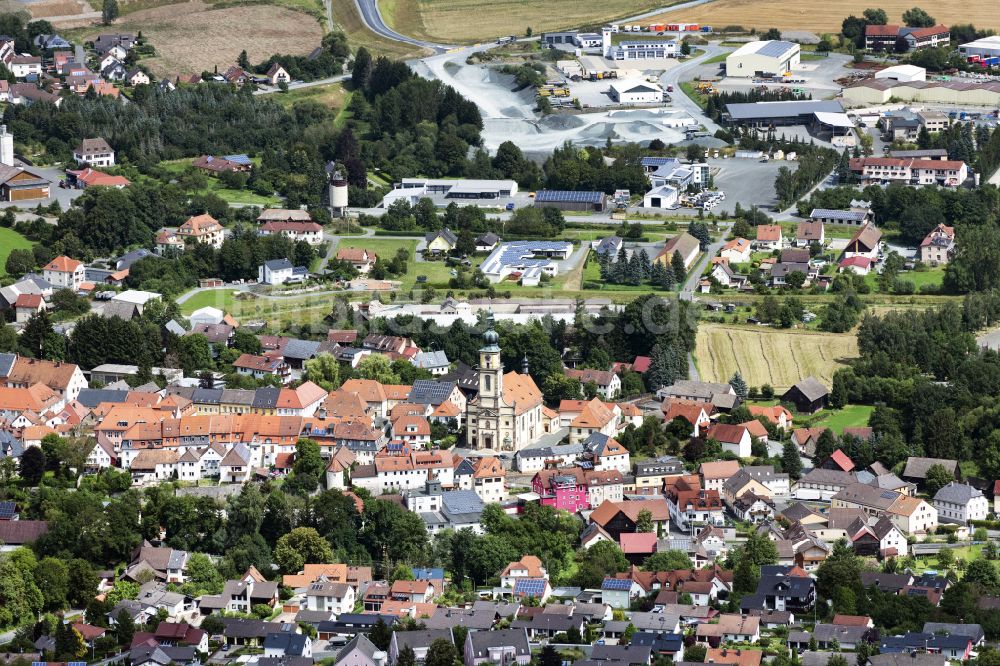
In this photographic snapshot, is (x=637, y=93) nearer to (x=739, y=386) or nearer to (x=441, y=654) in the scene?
(x=739, y=386)

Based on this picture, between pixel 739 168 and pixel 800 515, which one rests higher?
pixel 800 515

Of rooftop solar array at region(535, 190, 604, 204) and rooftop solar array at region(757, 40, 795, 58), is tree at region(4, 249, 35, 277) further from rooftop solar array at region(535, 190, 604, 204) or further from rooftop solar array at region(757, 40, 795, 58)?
rooftop solar array at region(757, 40, 795, 58)

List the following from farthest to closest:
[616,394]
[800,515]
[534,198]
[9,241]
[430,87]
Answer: [430,87], [534,198], [9,241], [616,394], [800,515]

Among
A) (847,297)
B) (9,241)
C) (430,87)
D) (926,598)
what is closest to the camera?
(926,598)

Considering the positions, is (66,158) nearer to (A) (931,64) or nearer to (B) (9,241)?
(B) (9,241)

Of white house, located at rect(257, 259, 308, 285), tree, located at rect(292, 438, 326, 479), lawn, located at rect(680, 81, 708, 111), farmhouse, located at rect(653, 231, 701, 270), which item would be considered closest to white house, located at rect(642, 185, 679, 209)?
farmhouse, located at rect(653, 231, 701, 270)

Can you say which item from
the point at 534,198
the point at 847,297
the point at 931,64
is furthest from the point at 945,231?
the point at 931,64

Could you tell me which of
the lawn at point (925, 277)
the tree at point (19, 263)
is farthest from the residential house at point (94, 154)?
the lawn at point (925, 277)
